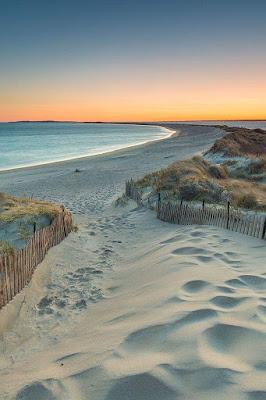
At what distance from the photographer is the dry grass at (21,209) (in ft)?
36.4

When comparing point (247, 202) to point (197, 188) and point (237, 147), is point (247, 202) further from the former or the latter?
point (237, 147)

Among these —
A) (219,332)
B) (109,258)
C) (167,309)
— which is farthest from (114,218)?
(219,332)

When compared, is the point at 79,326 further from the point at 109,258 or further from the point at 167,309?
the point at 109,258

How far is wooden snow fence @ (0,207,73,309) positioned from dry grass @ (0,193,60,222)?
2.31 feet

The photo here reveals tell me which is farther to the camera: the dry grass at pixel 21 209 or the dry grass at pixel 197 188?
the dry grass at pixel 197 188

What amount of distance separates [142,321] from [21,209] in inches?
274

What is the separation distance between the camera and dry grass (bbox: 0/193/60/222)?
437 inches

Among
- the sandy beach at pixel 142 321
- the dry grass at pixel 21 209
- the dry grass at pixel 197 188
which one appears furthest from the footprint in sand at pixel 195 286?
the dry grass at pixel 197 188

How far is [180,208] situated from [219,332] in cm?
709

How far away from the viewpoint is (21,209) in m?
11.8

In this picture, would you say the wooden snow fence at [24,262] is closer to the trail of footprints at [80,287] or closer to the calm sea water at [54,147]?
the trail of footprints at [80,287]

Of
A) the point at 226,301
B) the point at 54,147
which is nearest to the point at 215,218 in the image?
the point at 226,301

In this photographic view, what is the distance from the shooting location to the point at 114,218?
46.2 ft

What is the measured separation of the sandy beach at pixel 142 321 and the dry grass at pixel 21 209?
3.38ft
